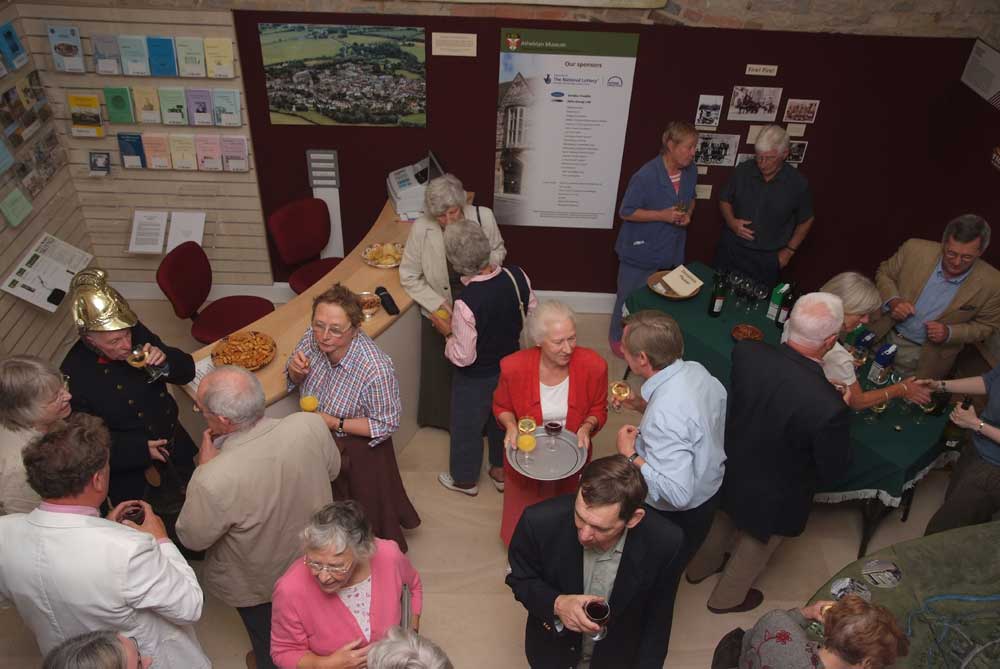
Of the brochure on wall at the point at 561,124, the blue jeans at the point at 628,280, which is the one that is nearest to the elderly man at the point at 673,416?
the blue jeans at the point at 628,280

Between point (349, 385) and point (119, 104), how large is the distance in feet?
11.6

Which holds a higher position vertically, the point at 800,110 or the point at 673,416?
the point at 800,110

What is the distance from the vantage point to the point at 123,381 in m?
3.46

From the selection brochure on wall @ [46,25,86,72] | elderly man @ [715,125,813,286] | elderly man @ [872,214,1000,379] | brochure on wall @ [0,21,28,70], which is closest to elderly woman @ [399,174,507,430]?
Answer: elderly man @ [715,125,813,286]

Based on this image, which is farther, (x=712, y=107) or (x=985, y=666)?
(x=712, y=107)

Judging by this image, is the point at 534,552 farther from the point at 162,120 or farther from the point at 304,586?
the point at 162,120

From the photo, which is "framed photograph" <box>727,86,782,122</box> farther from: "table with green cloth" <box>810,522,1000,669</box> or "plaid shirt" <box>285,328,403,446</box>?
"plaid shirt" <box>285,328,403,446</box>

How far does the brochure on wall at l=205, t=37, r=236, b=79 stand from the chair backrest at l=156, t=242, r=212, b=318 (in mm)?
1349

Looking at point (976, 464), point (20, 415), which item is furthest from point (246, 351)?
point (976, 464)

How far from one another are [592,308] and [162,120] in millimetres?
3893

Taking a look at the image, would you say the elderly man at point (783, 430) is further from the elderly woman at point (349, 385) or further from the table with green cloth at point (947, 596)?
the elderly woman at point (349, 385)

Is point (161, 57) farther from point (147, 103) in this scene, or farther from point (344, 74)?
point (344, 74)

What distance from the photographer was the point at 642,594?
9.41 ft

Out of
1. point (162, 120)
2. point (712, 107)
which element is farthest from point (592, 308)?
point (162, 120)
